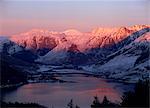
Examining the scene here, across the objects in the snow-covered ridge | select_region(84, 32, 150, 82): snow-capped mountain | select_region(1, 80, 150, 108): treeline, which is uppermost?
the snow-covered ridge

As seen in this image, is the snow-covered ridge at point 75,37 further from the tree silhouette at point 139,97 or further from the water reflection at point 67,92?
the tree silhouette at point 139,97

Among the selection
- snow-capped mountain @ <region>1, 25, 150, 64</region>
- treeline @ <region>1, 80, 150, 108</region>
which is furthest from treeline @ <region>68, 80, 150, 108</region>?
snow-capped mountain @ <region>1, 25, 150, 64</region>

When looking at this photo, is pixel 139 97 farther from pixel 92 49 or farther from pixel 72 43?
pixel 72 43

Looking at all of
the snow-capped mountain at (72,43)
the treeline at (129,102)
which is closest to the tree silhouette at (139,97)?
the treeline at (129,102)

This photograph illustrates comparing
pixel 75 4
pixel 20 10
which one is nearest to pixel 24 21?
pixel 20 10

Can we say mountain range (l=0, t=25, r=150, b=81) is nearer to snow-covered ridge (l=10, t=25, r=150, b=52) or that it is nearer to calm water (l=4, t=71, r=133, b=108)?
snow-covered ridge (l=10, t=25, r=150, b=52)

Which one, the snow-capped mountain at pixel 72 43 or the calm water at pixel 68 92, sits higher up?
the snow-capped mountain at pixel 72 43

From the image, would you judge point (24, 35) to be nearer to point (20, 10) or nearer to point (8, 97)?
point (20, 10)

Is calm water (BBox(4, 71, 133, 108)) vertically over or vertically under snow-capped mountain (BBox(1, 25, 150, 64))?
under
